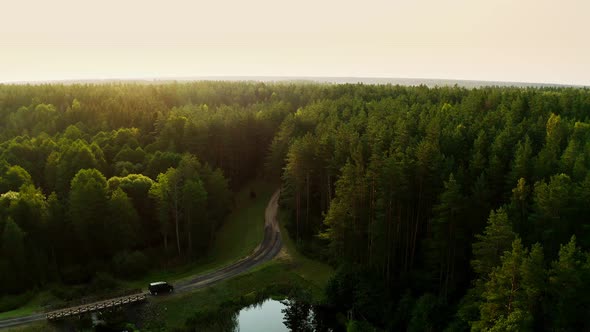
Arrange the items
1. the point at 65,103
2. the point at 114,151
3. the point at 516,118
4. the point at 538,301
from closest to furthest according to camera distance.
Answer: the point at 538,301, the point at 516,118, the point at 114,151, the point at 65,103

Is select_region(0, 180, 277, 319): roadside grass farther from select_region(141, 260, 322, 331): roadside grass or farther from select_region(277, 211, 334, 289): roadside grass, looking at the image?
select_region(141, 260, 322, 331): roadside grass

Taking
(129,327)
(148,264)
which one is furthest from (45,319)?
(148,264)

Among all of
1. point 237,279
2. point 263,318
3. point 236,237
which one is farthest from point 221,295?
point 236,237

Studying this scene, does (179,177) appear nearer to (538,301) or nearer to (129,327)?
(129,327)

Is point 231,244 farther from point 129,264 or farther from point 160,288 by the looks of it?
point 160,288

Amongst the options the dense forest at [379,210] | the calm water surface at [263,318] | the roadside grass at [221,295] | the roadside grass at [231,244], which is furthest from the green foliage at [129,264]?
the calm water surface at [263,318]

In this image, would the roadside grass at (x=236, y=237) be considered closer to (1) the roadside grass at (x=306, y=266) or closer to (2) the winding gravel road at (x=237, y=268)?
(2) the winding gravel road at (x=237, y=268)
